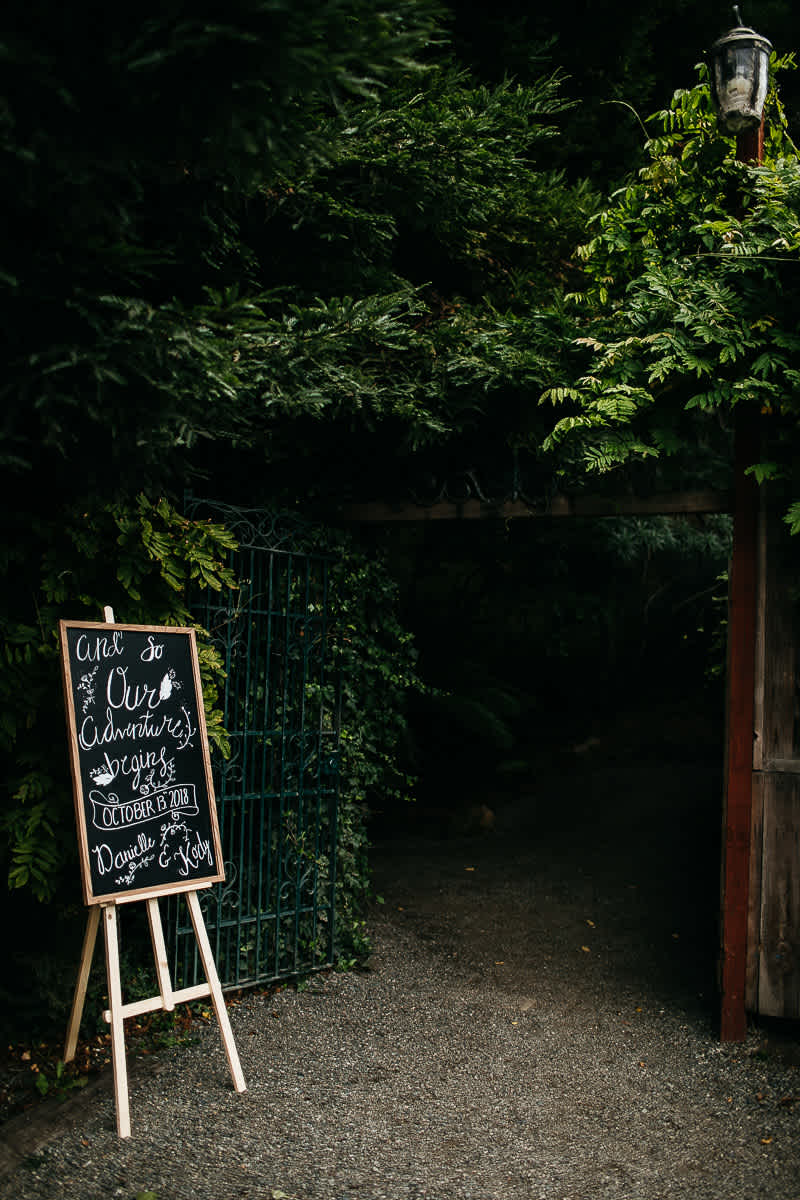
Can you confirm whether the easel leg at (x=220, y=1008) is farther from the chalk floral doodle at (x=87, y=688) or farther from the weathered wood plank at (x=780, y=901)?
the weathered wood plank at (x=780, y=901)

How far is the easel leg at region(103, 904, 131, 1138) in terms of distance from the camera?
3.29 meters

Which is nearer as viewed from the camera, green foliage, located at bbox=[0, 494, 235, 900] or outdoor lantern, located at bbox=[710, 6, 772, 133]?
green foliage, located at bbox=[0, 494, 235, 900]

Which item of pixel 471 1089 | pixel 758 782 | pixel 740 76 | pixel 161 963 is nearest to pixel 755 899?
pixel 758 782

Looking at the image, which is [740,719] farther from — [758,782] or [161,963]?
[161,963]

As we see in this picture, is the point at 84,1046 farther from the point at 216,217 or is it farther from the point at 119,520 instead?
the point at 216,217

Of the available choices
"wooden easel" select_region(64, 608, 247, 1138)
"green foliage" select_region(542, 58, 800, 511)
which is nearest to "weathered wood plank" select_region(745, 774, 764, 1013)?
"green foliage" select_region(542, 58, 800, 511)

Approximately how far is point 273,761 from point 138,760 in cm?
134

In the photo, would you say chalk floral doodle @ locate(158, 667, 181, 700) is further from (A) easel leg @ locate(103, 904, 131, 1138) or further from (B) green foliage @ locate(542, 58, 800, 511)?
(B) green foliage @ locate(542, 58, 800, 511)

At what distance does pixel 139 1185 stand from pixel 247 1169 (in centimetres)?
36

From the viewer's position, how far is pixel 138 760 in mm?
3693

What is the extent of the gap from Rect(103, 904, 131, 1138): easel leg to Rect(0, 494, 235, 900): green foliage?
0.38 metres

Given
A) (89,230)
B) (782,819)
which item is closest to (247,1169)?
(782,819)

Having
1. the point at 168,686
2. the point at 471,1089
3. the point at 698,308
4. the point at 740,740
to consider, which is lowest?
the point at 471,1089

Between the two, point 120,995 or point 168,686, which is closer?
point 120,995
